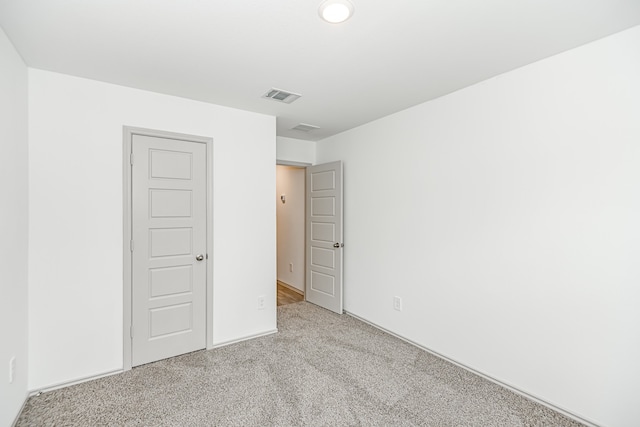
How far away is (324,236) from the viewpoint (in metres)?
4.41

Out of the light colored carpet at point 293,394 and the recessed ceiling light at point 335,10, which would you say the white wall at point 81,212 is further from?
the recessed ceiling light at point 335,10

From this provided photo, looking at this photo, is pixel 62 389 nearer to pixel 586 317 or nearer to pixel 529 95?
pixel 586 317

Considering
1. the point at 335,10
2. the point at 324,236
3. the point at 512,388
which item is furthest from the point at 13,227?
the point at 512,388

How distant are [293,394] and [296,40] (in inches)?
98.9

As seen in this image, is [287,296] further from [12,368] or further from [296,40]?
[296,40]

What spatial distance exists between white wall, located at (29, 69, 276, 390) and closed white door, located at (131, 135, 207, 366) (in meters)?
0.13

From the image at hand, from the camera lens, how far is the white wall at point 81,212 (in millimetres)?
2355

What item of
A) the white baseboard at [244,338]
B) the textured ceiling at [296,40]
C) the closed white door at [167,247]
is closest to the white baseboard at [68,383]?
the closed white door at [167,247]

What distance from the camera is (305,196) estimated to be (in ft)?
15.8

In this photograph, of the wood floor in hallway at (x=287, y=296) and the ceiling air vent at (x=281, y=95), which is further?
the wood floor in hallway at (x=287, y=296)

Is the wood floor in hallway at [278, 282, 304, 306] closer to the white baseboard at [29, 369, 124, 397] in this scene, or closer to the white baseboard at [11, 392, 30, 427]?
the white baseboard at [29, 369, 124, 397]

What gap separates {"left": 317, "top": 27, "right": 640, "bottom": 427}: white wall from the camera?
1.91 m

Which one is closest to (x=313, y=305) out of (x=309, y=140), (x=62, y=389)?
(x=309, y=140)

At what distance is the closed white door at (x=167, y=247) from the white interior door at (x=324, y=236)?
175cm
